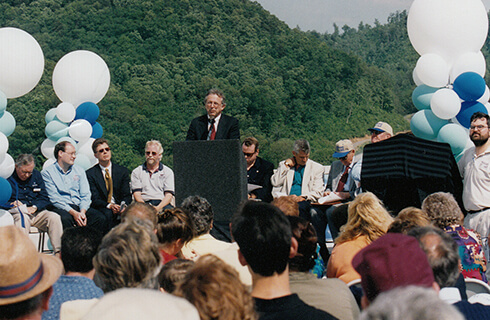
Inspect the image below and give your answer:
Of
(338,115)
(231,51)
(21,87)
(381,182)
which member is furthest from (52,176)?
(231,51)

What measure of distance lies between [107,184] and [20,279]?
4.48 m

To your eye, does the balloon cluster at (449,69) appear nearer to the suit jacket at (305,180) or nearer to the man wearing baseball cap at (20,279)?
the suit jacket at (305,180)

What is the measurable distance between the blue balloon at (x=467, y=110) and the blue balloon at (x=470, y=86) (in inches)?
2.1

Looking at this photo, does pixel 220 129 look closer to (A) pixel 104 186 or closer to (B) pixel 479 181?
(A) pixel 104 186

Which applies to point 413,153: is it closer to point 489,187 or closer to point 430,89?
point 489,187

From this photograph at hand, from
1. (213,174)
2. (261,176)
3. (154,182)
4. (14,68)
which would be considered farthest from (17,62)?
(261,176)

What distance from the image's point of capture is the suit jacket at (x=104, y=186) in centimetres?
593

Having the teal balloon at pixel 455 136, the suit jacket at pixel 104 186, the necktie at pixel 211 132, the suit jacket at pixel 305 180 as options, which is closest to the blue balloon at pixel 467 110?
the teal balloon at pixel 455 136

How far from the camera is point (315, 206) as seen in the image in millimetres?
5535

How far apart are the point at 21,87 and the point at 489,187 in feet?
15.6

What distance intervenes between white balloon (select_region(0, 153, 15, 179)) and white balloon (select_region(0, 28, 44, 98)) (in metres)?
1.00

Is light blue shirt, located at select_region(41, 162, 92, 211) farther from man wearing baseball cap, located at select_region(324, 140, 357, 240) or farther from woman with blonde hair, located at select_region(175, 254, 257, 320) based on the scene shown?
woman with blonde hair, located at select_region(175, 254, 257, 320)

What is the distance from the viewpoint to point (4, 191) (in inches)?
197

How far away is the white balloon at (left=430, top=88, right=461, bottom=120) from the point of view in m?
5.32
